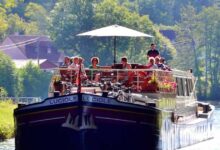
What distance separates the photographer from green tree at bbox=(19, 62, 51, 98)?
11888 cm

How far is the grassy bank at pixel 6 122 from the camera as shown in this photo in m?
60.3

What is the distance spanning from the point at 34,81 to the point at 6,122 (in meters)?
56.7

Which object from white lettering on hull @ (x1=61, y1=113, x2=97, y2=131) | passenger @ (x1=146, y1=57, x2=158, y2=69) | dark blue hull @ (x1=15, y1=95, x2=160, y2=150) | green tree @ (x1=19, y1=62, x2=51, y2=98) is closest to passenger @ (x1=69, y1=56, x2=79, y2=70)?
passenger @ (x1=146, y1=57, x2=158, y2=69)

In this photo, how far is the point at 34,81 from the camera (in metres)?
120

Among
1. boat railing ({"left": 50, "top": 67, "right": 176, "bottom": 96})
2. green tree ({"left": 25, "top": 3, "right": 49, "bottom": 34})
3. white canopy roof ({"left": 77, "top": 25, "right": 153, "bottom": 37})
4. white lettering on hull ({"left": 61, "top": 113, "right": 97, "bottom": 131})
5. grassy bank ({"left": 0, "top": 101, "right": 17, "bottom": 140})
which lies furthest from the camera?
green tree ({"left": 25, "top": 3, "right": 49, "bottom": 34})

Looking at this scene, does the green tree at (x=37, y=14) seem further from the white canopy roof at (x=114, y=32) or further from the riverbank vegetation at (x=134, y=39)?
the white canopy roof at (x=114, y=32)

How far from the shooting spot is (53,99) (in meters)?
41.3

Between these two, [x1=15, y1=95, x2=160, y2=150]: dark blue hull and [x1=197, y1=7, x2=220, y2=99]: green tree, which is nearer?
[x1=15, y1=95, x2=160, y2=150]: dark blue hull

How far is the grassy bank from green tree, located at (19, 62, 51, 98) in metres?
43.0

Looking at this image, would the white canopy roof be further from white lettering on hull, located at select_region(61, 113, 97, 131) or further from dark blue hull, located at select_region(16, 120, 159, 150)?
white lettering on hull, located at select_region(61, 113, 97, 131)

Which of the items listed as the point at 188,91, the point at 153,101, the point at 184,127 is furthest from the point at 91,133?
the point at 188,91

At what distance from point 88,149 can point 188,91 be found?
58.0 feet

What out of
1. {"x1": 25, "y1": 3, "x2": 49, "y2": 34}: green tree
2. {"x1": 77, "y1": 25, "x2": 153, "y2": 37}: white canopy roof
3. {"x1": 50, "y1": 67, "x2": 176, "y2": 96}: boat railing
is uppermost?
{"x1": 25, "y1": 3, "x2": 49, "y2": 34}: green tree

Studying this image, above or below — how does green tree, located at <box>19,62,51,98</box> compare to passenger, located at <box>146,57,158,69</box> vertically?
below
